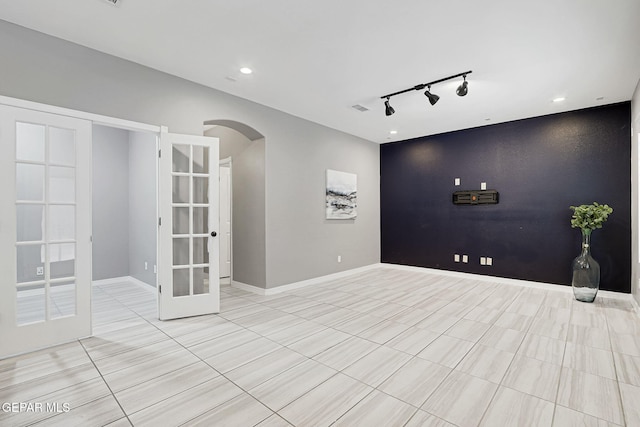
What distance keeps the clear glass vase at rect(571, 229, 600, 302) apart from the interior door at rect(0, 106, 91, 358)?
6105 millimetres

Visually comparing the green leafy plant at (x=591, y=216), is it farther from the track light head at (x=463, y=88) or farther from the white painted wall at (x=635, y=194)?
the track light head at (x=463, y=88)

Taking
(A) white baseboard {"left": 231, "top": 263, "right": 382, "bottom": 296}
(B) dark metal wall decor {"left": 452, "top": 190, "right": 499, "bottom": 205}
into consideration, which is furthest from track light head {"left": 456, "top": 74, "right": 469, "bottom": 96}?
(A) white baseboard {"left": 231, "top": 263, "right": 382, "bottom": 296}

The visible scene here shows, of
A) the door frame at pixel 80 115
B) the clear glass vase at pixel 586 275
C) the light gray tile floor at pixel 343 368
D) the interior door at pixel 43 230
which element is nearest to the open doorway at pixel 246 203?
the light gray tile floor at pixel 343 368

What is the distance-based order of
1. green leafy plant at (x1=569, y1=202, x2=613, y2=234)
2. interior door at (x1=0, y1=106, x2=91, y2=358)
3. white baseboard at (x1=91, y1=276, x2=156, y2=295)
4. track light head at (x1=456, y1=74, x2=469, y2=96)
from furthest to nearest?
white baseboard at (x1=91, y1=276, x2=156, y2=295) < green leafy plant at (x1=569, y1=202, x2=613, y2=234) < track light head at (x1=456, y1=74, x2=469, y2=96) < interior door at (x1=0, y1=106, x2=91, y2=358)

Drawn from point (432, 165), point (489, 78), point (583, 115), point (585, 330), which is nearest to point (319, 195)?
point (432, 165)

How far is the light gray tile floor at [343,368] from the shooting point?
1.87 m

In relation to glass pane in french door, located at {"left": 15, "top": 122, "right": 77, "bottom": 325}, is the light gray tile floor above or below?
below

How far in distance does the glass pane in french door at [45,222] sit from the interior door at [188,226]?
82cm

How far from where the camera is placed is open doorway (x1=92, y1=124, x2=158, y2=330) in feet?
15.8

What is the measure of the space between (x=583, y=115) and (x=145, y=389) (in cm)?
652

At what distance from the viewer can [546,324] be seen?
339cm

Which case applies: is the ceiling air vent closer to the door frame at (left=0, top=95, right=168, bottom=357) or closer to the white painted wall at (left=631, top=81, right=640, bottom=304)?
the door frame at (left=0, top=95, right=168, bottom=357)

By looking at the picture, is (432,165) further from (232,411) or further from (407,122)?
(232,411)

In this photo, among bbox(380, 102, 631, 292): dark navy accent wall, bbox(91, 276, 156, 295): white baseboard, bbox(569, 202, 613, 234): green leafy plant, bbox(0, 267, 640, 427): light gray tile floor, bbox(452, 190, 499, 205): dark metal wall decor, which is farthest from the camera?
bbox(452, 190, 499, 205): dark metal wall decor
